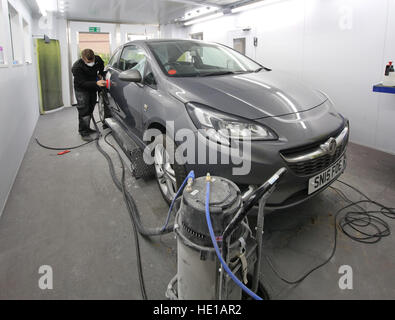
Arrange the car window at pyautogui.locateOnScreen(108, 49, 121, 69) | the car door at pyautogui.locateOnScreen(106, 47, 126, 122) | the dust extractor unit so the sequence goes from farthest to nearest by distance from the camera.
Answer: the car window at pyautogui.locateOnScreen(108, 49, 121, 69) < the car door at pyautogui.locateOnScreen(106, 47, 126, 122) < the dust extractor unit

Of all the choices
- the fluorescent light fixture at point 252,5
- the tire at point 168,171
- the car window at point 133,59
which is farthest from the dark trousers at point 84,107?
the fluorescent light fixture at point 252,5

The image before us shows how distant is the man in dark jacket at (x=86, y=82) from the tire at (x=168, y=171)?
2.20 metres

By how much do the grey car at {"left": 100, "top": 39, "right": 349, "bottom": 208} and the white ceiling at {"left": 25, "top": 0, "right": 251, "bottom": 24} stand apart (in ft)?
12.3

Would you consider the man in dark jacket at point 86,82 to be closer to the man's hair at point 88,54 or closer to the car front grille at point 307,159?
the man's hair at point 88,54

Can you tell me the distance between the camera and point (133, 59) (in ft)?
9.52

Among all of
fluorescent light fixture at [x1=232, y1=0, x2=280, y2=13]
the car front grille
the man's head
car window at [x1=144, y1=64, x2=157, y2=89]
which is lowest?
the car front grille

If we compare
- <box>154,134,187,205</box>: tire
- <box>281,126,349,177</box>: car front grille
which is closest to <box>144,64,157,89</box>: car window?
<box>154,134,187,205</box>: tire

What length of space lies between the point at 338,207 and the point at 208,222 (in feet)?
5.75

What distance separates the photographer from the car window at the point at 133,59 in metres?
2.53

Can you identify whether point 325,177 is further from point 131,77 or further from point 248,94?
point 131,77

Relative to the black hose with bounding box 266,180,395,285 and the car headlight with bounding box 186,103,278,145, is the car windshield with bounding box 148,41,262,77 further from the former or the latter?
the black hose with bounding box 266,180,395,285

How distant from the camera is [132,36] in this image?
→ 8320mm

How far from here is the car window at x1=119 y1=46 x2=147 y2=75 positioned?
2.53 metres

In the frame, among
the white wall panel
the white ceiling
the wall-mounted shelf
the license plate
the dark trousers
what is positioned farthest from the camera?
the white ceiling
